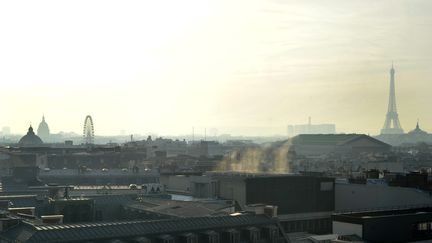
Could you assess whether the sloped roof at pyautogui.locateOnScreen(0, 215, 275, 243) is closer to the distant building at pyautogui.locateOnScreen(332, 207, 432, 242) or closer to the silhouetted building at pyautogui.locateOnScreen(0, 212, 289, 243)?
the silhouetted building at pyautogui.locateOnScreen(0, 212, 289, 243)

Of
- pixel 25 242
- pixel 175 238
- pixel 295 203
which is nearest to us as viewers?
pixel 25 242

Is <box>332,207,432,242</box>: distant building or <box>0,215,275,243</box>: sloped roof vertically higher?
<box>0,215,275,243</box>: sloped roof

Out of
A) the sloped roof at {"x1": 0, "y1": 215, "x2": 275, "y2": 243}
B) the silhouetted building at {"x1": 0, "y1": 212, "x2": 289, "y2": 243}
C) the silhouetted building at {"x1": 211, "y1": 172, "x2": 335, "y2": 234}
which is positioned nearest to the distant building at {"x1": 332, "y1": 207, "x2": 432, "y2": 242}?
the silhouetted building at {"x1": 0, "y1": 212, "x2": 289, "y2": 243}

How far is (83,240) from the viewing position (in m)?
41.7

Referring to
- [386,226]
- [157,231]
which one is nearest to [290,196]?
[386,226]

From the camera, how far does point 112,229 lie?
4372 cm

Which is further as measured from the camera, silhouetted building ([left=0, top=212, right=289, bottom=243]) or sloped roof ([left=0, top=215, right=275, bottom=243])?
silhouetted building ([left=0, top=212, right=289, bottom=243])

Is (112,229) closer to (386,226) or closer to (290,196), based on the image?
(386,226)

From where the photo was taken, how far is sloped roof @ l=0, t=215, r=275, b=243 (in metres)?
41.3

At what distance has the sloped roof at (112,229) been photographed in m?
41.3

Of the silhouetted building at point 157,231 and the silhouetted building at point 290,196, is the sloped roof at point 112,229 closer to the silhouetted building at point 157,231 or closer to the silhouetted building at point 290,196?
the silhouetted building at point 157,231

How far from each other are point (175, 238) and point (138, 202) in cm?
2292

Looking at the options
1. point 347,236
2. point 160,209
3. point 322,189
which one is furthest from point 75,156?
point 347,236

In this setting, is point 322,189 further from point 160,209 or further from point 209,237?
point 209,237
